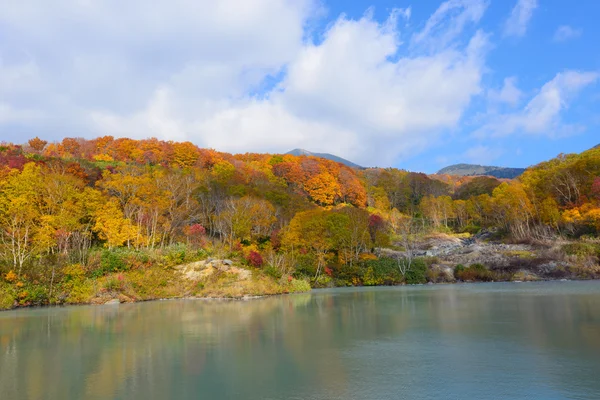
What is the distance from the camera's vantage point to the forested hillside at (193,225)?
2920 cm

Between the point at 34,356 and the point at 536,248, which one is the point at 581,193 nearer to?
the point at 536,248

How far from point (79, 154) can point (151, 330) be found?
66.6 m

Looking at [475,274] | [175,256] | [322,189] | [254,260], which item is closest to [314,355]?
[254,260]

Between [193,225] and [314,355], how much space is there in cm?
3168

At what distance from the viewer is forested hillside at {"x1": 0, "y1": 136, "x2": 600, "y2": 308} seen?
29203mm

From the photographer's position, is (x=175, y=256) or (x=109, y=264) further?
(x=175, y=256)

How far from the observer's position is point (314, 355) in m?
11.0

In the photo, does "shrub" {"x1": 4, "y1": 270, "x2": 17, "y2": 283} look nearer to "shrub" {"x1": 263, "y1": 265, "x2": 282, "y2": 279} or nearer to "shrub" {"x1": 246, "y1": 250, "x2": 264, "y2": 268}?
"shrub" {"x1": 246, "y1": 250, "x2": 264, "y2": 268}

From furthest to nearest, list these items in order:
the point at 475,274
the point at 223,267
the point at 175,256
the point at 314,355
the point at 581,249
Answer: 1. the point at 475,274
2. the point at 581,249
3. the point at 175,256
4. the point at 223,267
5. the point at 314,355

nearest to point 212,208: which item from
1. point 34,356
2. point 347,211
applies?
point 347,211

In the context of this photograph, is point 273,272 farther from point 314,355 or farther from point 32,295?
point 314,355

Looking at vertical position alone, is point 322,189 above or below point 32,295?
above

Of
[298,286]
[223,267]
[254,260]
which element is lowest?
[298,286]

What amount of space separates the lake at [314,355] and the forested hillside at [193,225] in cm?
946
